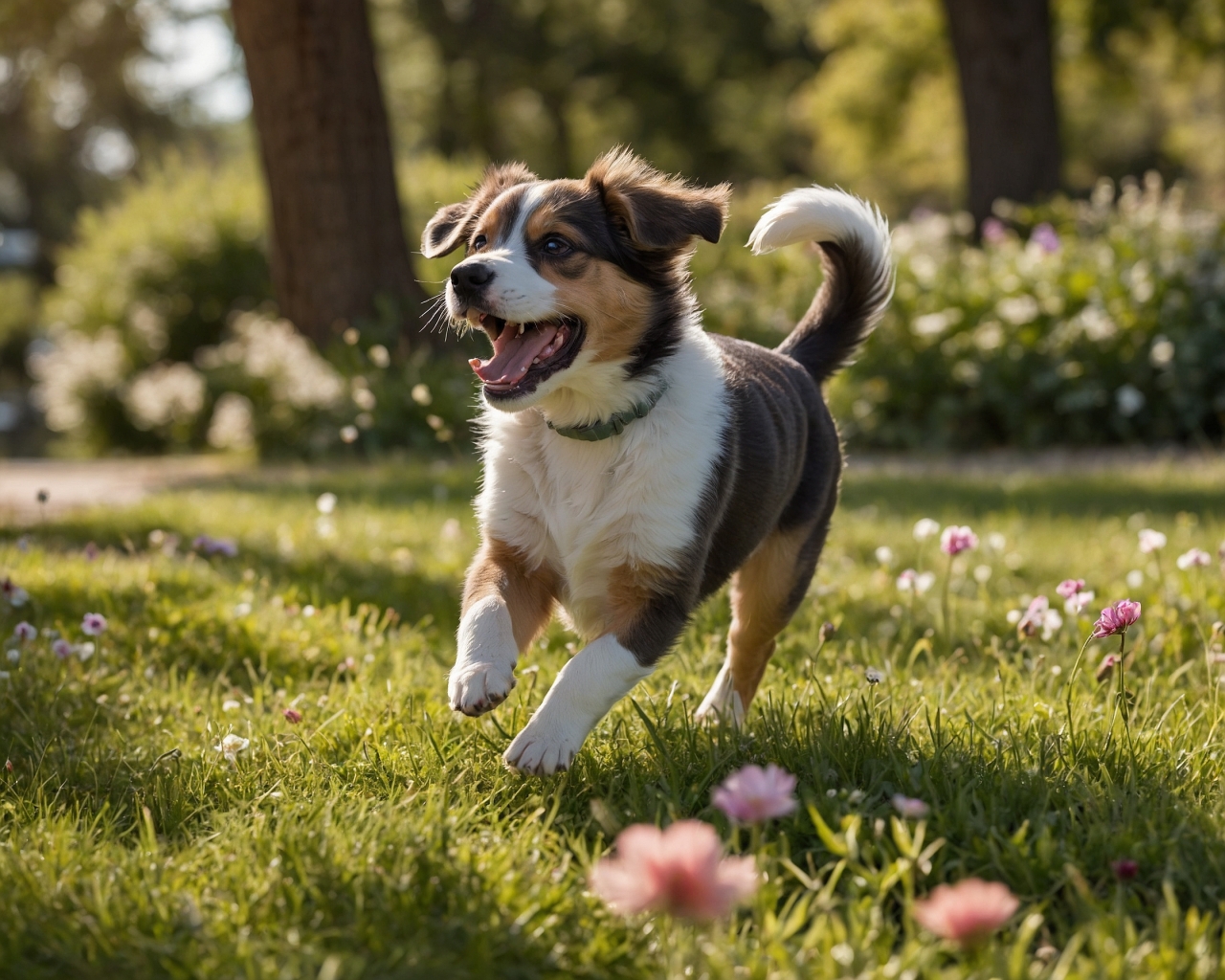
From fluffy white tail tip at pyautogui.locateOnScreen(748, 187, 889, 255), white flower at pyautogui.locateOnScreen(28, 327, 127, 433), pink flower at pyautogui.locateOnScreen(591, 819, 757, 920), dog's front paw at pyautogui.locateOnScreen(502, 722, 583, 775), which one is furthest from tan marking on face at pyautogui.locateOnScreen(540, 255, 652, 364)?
white flower at pyautogui.locateOnScreen(28, 327, 127, 433)

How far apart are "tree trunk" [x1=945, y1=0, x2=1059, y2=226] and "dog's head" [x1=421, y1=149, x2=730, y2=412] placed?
11.1 meters

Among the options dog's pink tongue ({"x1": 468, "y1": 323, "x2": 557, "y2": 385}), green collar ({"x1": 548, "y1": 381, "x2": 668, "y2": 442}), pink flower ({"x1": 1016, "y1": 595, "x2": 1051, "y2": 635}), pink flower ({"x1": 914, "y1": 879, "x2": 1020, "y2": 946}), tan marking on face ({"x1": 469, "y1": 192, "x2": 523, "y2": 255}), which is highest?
tan marking on face ({"x1": 469, "y1": 192, "x2": 523, "y2": 255})

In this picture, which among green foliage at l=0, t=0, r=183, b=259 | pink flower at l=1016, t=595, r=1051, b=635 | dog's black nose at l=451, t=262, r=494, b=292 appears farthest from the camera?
green foliage at l=0, t=0, r=183, b=259

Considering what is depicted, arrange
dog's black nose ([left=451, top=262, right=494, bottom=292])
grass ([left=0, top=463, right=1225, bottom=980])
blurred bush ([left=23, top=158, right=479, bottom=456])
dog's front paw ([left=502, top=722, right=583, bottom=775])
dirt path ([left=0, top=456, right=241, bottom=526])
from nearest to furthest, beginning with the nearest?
grass ([left=0, top=463, right=1225, bottom=980])
dog's front paw ([left=502, top=722, right=583, bottom=775])
dog's black nose ([left=451, top=262, right=494, bottom=292])
dirt path ([left=0, top=456, right=241, bottom=526])
blurred bush ([left=23, top=158, right=479, bottom=456])

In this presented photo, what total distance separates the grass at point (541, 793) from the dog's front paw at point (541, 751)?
60 mm

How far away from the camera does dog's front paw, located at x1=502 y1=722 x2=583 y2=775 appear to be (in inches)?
111

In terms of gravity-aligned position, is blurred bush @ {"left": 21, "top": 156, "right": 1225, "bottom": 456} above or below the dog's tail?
below

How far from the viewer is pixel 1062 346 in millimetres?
9898

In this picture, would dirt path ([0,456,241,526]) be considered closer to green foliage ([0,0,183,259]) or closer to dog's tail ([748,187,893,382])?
dog's tail ([748,187,893,382])

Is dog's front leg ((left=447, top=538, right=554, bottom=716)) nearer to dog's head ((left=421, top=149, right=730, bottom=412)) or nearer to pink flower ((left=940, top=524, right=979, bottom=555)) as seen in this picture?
dog's head ((left=421, top=149, right=730, bottom=412))

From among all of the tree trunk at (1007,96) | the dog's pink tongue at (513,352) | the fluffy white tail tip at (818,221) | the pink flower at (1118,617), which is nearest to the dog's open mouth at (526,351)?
the dog's pink tongue at (513,352)

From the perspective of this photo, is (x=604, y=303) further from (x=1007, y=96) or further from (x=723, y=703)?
(x=1007, y=96)

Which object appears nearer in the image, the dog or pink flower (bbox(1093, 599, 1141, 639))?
pink flower (bbox(1093, 599, 1141, 639))

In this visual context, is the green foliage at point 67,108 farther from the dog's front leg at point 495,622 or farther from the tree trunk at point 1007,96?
the dog's front leg at point 495,622
